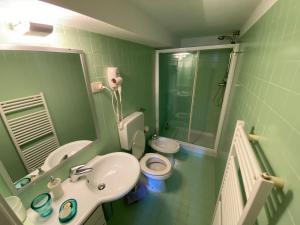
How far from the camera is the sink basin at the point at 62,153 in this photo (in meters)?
0.99

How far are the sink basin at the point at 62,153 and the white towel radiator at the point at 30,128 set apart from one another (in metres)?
0.04

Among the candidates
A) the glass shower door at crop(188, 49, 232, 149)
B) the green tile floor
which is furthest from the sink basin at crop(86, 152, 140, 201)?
the glass shower door at crop(188, 49, 232, 149)

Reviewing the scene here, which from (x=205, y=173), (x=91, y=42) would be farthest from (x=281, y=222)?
(x=205, y=173)

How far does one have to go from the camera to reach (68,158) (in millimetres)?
1125

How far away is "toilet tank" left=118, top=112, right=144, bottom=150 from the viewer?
5.43ft

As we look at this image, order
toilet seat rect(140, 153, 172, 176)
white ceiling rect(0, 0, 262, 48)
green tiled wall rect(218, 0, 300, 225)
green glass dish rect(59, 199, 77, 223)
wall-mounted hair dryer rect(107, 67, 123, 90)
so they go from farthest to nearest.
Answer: toilet seat rect(140, 153, 172, 176) < wall-mounted hair dryer rect(107, 67, 123, 90) < green glass dish rect(59, 199, 77, 223) < white ceiling rect(0, 0, 262, 48) < green tiled wall rect(218, 0, 300, 225)

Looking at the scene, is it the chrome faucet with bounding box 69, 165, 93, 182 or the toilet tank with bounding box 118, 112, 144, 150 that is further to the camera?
the toilet tank with bounding box 118, 112, 144, 150

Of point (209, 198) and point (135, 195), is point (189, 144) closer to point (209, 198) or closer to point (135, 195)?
point (209, 198)

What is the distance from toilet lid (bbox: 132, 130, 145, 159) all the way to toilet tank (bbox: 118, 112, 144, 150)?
0.08 m

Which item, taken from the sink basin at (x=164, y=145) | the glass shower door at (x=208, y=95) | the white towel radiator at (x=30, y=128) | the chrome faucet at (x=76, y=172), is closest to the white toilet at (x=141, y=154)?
the sink basin at (x=164, y=145)

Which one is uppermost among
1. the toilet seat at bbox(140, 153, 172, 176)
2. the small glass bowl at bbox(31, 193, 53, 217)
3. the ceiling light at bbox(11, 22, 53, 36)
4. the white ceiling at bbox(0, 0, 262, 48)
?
the white ceiling at bbox(0, 0, 262, 48)

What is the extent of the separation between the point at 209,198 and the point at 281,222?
5.16 feet

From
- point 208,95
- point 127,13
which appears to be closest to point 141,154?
point 127,13

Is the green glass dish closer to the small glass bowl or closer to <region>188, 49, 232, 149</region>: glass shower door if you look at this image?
the small glass bowl
